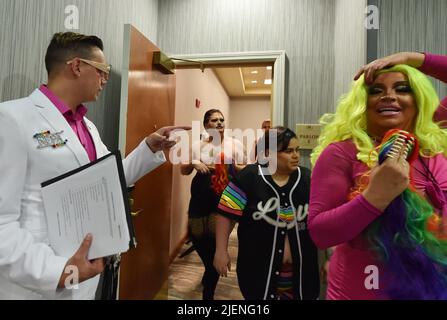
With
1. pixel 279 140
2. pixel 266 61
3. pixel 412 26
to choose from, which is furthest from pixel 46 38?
pixel 412 26

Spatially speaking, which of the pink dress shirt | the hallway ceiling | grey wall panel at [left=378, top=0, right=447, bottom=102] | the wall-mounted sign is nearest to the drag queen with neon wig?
grey wall panel at [left=378, top=0, right=447, bottom=102]

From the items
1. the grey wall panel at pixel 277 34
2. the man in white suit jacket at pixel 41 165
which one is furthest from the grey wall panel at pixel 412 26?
the man in white suit jacket at pixel 41 165

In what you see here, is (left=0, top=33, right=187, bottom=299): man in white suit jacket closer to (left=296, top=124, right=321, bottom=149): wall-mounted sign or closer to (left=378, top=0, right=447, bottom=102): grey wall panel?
(left=378, top=0, right=447, bottom=102): grey wall panel

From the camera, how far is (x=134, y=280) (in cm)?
145

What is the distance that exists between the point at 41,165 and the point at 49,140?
0.07 meters

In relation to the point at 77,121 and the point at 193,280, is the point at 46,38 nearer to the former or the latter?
the point at 77,121

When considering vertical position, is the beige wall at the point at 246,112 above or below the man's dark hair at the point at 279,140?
above

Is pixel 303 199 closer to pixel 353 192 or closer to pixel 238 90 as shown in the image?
pixel 353 192

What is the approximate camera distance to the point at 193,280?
6.16ft

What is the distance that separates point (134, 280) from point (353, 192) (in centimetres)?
131

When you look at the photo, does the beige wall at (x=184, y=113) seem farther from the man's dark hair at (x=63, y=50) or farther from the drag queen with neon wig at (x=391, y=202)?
the drag queen with neon wig at (x=391, y=202)

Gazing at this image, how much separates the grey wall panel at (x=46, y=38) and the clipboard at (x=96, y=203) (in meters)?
0.49

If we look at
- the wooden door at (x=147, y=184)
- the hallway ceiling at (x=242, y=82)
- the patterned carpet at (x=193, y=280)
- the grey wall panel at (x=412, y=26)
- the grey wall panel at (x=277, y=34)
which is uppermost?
the hallway ceiling at (x=242, y=82)

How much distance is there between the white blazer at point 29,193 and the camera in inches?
21.8
